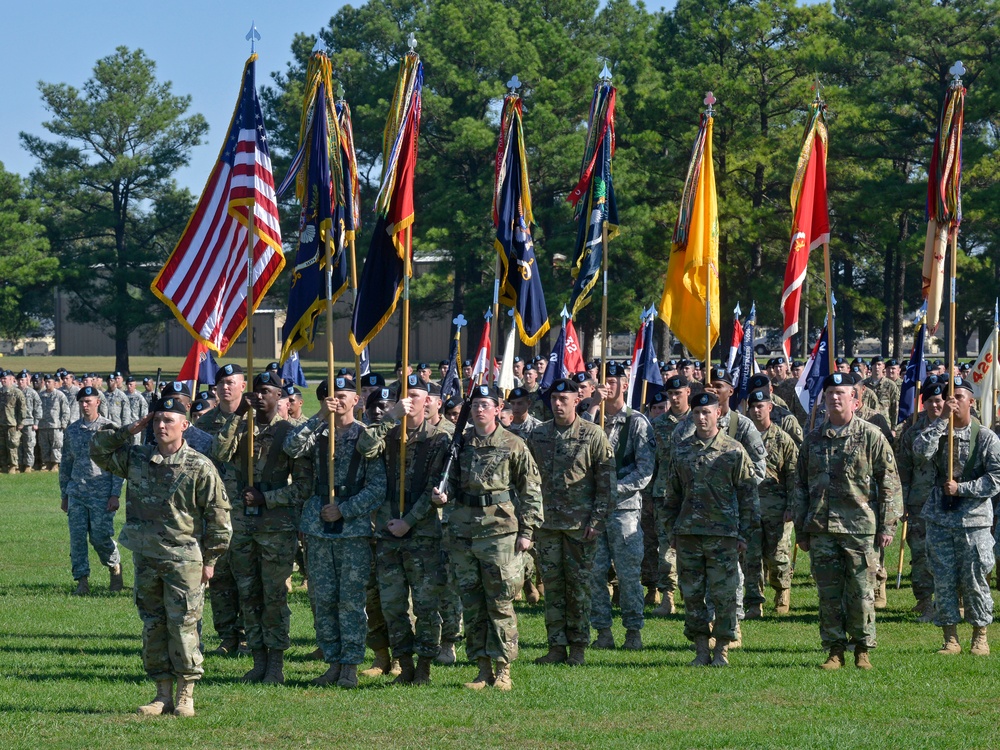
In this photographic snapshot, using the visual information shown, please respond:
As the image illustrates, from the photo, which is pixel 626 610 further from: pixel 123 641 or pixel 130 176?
pixel 130 176

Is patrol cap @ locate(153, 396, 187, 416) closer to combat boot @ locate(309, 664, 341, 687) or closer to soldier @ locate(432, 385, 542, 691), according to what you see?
soldier @ locate(432, 385, 542, 691)

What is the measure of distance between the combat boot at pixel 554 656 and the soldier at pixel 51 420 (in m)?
21.4

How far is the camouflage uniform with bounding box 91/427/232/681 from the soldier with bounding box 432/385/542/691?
1768 millimetres

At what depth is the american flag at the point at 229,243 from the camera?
1195 cm

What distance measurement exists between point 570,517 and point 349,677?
7.82 ft

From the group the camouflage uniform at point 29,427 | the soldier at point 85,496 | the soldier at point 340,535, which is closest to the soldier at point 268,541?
the soldier at point 340,535

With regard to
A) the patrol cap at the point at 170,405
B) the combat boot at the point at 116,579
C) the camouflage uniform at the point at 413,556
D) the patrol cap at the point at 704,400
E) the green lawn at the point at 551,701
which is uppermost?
the patrol cap at the point at 704,400

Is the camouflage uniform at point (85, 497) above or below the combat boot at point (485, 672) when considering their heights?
above

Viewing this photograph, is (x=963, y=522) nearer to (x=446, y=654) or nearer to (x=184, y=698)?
(x=446, y=654)

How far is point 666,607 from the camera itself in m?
14.1

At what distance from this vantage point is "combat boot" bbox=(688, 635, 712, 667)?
1132cm

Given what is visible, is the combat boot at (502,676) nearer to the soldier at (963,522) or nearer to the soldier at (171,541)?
the soldier at (171,541)

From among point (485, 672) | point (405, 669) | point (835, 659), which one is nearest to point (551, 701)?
point (485, 672)

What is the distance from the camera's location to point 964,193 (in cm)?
4128
